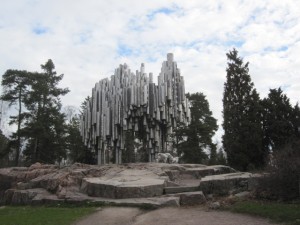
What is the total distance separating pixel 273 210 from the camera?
36.9ft

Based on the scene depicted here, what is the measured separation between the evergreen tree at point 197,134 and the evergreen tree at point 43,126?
1473 centimetres

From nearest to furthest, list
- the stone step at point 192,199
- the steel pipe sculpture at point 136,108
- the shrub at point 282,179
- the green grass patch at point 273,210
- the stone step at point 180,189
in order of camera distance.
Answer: the green grass patch at point 273,210 → the shrub at point 282,179 → the stone step at point 192,199 → the stone step at point 180,189 → the steel pipe sculpture at point 136,108

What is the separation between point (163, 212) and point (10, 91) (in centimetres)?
3620

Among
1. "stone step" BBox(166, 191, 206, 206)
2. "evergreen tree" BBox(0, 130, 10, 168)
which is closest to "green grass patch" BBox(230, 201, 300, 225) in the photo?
"stone step" BBox(166, 191, 206, 206)

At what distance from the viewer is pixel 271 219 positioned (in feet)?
34.6

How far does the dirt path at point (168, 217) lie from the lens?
10.8 meters

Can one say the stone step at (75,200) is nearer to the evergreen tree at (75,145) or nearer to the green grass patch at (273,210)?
the green grass patch at (273,210)

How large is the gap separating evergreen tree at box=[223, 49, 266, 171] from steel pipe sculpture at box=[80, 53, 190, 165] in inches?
155

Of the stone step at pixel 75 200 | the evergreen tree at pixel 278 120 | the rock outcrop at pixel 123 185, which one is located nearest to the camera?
the stone step at pixel 75 200

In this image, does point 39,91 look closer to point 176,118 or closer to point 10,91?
point 10,91

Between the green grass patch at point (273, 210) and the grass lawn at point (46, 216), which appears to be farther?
the grass lawn at point (46, 216)

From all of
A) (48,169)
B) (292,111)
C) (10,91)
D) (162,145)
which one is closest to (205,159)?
(162,145)

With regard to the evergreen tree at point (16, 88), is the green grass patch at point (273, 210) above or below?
below

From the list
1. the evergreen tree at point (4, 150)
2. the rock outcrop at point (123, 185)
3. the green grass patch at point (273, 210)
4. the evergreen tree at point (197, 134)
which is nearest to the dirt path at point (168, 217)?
the green grass patch at point (273, 210)
